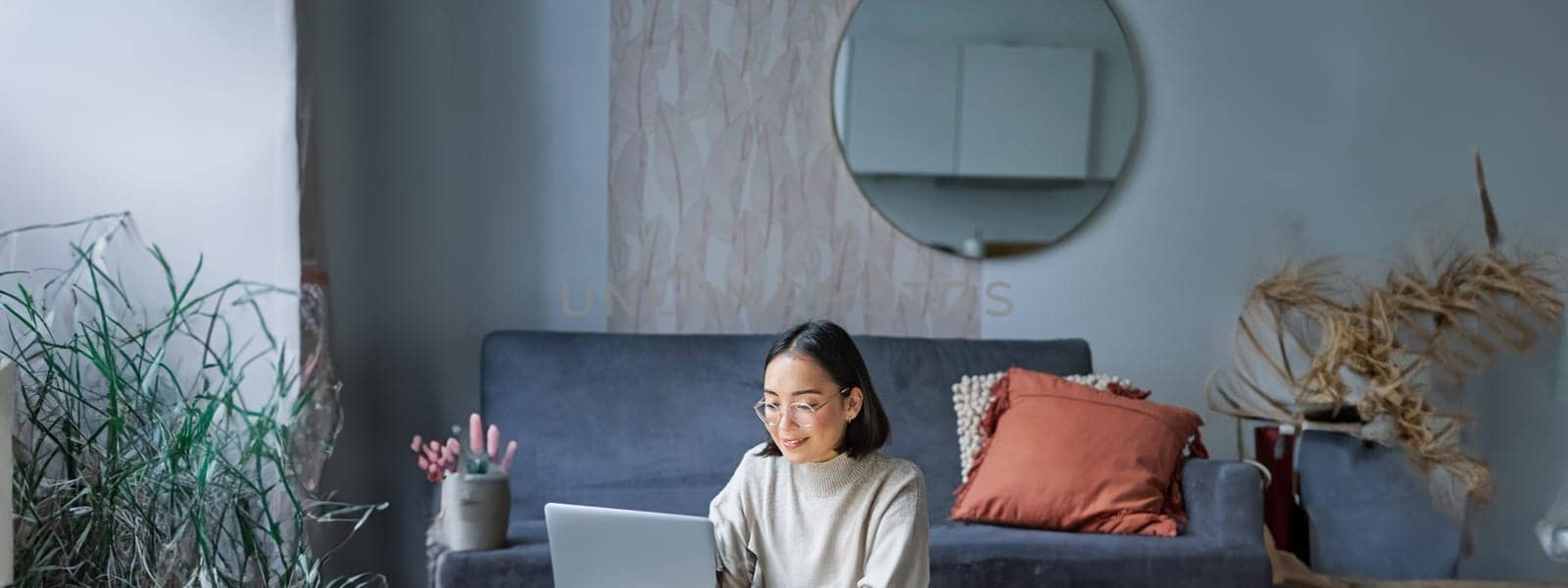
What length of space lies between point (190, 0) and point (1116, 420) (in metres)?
2.05

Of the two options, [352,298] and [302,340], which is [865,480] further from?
[352,298]

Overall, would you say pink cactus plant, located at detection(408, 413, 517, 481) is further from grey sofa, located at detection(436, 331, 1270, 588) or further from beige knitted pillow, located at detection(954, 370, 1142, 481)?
beige knitted pillow, located at detection(954, 370, 1142, 481)

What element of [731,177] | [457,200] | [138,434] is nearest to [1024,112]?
[731,177]

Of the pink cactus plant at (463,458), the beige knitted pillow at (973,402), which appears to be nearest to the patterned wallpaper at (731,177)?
the beige knitted pillow at (973,402)

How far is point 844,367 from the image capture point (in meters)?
1.65

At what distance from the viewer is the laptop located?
1409 millimetres

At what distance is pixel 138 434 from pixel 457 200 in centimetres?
134

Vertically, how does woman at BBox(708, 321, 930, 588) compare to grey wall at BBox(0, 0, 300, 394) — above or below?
A: below

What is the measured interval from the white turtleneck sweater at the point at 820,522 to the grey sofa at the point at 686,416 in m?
1.07

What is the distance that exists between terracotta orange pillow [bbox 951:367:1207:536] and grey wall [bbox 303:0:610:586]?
1.13 meters

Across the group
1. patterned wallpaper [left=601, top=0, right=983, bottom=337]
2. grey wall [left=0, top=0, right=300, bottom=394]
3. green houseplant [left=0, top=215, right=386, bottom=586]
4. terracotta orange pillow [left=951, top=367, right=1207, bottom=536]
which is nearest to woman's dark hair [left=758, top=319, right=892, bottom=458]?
green houseplant [left=0, top=215, right=386, bottom=586]

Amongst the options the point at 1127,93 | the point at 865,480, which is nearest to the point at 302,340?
the point at 865,480

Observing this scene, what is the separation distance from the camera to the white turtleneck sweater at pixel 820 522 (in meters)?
1.63

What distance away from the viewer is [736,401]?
3094 millimetres
